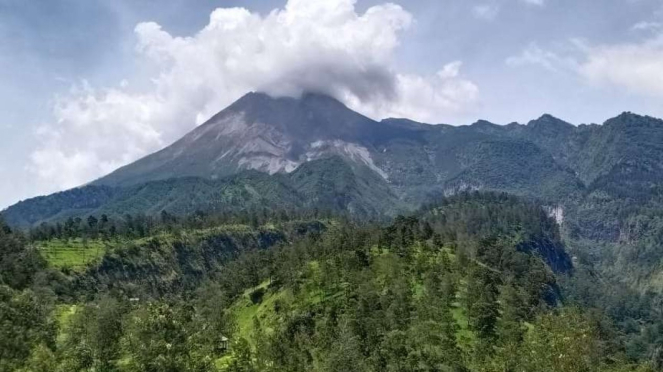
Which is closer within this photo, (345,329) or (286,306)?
(345,329)

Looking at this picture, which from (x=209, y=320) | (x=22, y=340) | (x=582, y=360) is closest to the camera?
(x=582, y=360)

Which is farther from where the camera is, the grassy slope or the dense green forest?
the grassy slope

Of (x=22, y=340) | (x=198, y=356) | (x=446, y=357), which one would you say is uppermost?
(x=22, y=340)

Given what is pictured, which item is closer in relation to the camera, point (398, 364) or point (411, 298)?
point (398, 364)

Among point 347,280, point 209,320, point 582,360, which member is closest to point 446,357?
point 582,360

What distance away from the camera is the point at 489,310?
431ft

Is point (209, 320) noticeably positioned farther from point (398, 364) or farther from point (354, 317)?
point (398, 364)

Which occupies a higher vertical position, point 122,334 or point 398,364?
point 122,334

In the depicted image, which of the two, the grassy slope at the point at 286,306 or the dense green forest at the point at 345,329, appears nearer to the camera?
the dense green forest at the point at 345,329

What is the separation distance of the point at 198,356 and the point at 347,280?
63064 millimetres

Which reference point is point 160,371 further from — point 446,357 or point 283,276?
point 283,276

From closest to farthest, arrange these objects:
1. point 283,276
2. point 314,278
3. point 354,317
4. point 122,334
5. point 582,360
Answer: point 582,360 < point 122,334 < point 354,317 < point 314,278 < point 283,276

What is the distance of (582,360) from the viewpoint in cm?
8762

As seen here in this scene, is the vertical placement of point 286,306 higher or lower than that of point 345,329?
higher
